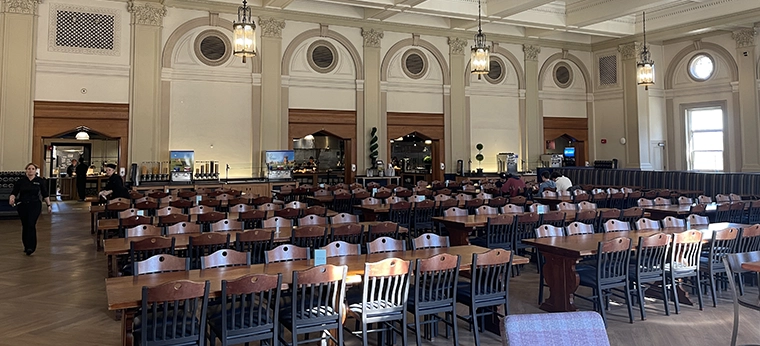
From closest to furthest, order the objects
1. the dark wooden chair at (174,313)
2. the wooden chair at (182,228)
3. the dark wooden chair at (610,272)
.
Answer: the dark wooden chair at (174,313) < the dark wooden chair at (610,272) < the wooden chair at (182,228)

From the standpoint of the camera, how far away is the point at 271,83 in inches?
575

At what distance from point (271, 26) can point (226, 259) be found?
11634 millimetres

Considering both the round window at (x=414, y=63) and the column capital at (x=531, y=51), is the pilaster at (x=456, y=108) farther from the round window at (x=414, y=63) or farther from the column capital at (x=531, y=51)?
the column capital at (x=531, y=51)

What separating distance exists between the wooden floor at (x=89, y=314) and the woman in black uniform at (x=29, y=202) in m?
0.32

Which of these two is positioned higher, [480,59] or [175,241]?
[480,59]

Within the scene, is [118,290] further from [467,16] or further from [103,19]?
[467,16]

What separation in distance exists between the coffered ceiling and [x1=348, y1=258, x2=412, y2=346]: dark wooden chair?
35.1ft

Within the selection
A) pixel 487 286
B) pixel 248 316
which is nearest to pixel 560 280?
pixel 487 286

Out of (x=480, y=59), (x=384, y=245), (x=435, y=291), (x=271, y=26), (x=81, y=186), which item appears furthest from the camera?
(x=81, y=186)

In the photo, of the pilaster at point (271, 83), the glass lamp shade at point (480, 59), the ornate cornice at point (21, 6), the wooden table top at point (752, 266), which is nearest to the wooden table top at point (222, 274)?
the wooden table top at point (752, 266)

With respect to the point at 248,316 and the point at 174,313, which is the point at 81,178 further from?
the point at 174,313

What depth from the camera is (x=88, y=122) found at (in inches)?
514

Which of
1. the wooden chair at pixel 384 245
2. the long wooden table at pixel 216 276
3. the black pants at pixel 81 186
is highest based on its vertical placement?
the black pants at pixel 81 186

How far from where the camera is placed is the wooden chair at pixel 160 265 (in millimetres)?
3793
